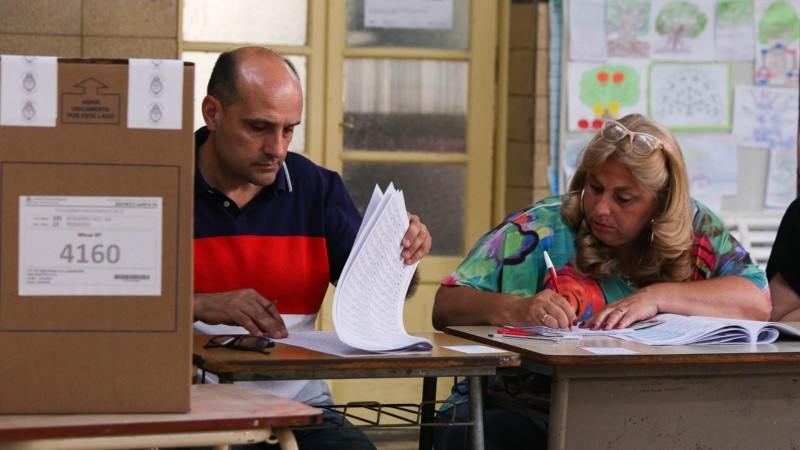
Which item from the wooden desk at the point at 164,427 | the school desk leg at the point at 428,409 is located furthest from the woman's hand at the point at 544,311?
the wooden desk at the point at 164,427

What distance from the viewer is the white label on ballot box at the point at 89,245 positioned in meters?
1.63

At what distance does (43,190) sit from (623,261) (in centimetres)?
179

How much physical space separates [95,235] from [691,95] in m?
3.51

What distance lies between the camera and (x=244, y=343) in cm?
221

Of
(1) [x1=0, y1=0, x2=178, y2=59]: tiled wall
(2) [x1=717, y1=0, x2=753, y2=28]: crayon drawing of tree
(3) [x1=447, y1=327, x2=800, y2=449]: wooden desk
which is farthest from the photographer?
(2) [x1=717, y1=0, x2=753, y2=28]: crayon drawing of tree

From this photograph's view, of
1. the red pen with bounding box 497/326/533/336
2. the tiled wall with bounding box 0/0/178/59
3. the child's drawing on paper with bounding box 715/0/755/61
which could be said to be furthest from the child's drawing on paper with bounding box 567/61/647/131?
the red pen with bounding box 497/326/533/336

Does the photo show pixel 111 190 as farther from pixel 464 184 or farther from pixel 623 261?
pixel 464 184

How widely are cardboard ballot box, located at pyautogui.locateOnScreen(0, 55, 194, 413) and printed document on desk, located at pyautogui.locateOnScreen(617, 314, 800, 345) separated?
1.23 m

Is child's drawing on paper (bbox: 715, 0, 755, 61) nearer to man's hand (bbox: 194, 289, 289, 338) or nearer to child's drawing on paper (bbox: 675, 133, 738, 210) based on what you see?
child's drawing on paper (bbox: 675, 133, 738, 210)

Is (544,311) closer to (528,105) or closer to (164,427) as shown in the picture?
(164,427)

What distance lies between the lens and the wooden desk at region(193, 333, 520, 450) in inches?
81.2

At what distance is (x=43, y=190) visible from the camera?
1.64 meters

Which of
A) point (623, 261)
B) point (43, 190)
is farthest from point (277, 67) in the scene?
point (43, 190)

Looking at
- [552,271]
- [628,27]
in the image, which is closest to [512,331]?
[552,271]
